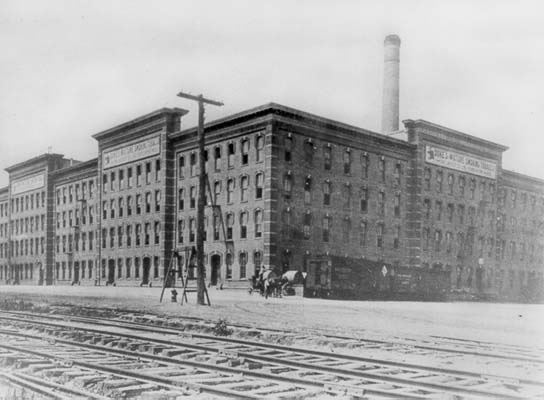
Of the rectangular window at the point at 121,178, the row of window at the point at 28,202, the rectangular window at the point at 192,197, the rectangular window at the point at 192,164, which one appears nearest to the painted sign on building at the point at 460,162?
the rectangular window at the point at 192,164

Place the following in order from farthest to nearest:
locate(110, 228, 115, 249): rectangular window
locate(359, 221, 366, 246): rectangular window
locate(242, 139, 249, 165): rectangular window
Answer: locate(110, 228, 115, 249): rectangular window, locate(359, 221, 366, 246): rectangular window, locate(242, 139, 249, 165): rectangular window

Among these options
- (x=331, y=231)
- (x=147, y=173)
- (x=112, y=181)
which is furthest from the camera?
(x=112, y=181)

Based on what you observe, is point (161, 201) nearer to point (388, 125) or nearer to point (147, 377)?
point (388, 125)

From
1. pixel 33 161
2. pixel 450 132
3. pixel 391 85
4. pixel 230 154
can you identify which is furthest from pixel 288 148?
pixel 33 161

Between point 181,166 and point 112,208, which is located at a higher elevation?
point 181,166

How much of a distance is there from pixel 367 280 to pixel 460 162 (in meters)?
22.9

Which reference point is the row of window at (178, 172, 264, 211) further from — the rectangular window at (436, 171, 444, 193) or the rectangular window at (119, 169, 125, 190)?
the rectangular window at (436, 171, 444, 193)

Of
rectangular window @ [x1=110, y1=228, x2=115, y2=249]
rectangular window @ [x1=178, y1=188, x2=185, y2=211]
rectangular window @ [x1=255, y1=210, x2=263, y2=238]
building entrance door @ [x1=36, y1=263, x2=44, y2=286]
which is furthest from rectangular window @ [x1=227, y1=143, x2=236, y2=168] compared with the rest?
→ building entrance door @ [x1=36, y1=263, x2=44, y2=286]

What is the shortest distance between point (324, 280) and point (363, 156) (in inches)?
588

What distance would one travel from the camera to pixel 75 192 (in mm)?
66125

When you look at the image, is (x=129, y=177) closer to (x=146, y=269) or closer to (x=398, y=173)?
(x=146, y=269)

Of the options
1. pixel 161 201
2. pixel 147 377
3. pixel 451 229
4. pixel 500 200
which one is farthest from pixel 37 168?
pixel 147 377

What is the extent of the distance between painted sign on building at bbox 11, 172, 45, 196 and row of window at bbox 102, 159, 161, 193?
14675 millimetres

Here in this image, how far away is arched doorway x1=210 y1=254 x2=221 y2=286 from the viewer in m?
46.9
